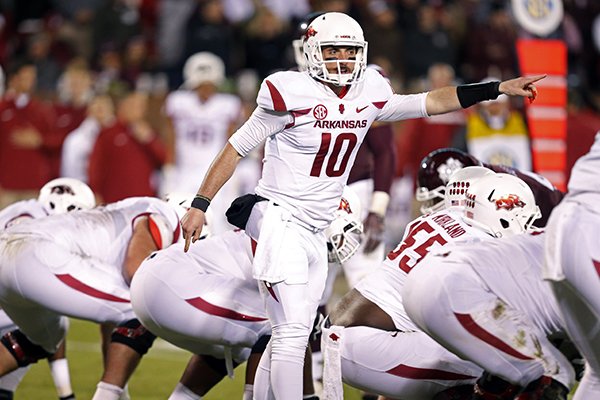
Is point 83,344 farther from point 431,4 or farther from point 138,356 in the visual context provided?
point 431,4

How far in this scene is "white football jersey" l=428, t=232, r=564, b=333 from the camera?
12.9ft

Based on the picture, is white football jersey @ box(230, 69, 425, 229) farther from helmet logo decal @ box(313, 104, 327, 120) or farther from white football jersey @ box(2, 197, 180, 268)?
→ white football jersey @ box(2, 197, 180, 268)

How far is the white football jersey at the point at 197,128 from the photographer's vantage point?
32.9 ft

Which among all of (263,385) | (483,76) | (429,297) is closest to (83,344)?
(263,385)

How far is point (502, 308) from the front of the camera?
3920 mm

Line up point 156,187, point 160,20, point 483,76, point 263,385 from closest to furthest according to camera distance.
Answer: point 263,385
point 156,187
point 483,76
point 160,20

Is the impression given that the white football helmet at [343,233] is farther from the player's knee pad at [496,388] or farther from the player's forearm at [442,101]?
the player's knee pad at [496,388]

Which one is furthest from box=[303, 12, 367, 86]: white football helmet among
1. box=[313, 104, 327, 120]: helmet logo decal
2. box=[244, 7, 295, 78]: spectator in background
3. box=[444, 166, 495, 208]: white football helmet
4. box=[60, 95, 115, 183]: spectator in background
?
box=[244, 7, 295, 78]: spectator in background

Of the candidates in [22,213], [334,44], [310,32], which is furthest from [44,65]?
[334,44]

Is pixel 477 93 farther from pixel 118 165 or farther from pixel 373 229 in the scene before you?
pixel 118 165

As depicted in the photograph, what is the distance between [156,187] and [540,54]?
4.53 meters

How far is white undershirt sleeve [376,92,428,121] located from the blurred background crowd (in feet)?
16.6

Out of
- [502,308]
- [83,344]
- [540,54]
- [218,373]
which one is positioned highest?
[540,54]

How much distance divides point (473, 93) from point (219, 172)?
1.03 metres
